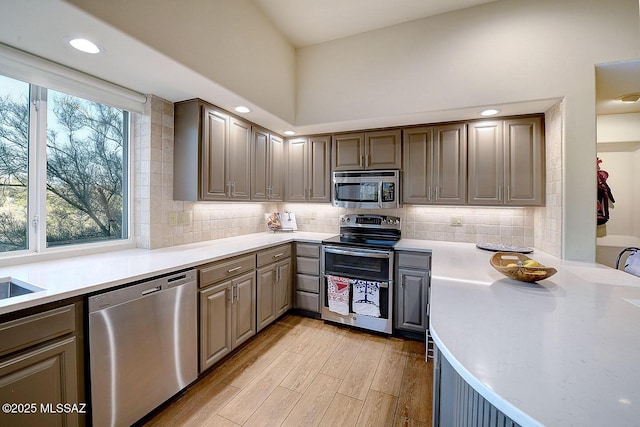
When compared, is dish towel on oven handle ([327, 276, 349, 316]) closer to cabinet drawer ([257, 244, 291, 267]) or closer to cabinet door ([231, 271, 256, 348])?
cabinet drawer ([257, 244, 291, 267])

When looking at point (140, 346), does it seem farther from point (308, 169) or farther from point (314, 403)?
point (308, 169)

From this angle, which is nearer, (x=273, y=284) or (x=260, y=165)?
(x=273, y=284)

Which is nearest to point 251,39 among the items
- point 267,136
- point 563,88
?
point 267,136

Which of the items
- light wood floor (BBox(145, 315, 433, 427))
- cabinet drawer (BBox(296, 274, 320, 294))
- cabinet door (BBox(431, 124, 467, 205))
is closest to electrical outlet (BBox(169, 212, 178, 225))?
light wood floor (BBox(145, 315, 433, 427))

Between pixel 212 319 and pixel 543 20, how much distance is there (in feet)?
11.4

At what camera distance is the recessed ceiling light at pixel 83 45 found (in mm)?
1442

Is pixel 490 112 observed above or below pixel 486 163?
above

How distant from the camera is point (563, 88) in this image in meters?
2.05

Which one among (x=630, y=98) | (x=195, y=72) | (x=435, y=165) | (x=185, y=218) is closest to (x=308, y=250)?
(x=185, y=218)

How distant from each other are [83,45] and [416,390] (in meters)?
3.03

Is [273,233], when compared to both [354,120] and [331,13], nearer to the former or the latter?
[354,120]

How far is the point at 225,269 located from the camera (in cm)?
212

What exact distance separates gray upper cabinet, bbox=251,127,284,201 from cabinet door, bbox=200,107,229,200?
1.36 feet

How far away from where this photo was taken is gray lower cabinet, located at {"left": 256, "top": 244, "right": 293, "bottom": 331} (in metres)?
2.54
